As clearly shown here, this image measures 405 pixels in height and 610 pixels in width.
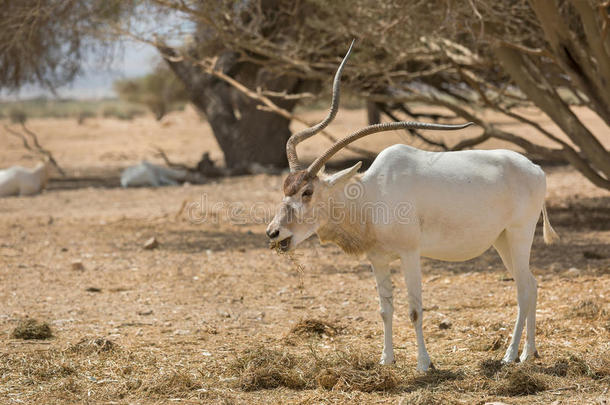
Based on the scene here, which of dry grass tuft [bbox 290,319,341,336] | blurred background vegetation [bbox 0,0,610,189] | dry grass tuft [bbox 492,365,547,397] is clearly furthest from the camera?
blurred background vegetation [bbox 0,0,610,189]

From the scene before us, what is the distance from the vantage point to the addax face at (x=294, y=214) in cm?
455

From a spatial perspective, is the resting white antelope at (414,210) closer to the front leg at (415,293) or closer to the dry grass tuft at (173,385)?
the front leg at (415,293)

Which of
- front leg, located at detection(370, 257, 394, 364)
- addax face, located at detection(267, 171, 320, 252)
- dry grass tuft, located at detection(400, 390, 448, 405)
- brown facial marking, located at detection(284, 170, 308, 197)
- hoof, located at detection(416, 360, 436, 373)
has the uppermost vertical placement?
brown facial marking, located at detection(284, 170, 308, 197)

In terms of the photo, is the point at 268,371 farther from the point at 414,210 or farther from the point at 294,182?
the point at 414,210

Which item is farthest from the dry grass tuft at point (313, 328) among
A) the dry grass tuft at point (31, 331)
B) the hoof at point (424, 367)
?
the dry grass tuft at point (31, 331)

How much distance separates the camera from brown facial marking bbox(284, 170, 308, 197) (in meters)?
4.60

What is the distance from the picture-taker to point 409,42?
31.1 ft

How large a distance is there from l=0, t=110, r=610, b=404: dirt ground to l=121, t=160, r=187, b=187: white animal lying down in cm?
289

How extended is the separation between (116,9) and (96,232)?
10.4ft

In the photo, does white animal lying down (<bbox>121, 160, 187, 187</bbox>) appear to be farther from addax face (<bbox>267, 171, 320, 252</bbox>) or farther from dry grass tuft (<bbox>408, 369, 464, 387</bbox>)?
dry grass tuft (<bbox>408, 369, 464, 387</bbox>)

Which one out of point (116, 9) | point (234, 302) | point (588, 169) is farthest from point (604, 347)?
point (116, 9)

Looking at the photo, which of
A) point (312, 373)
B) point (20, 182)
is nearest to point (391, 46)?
point (312, 373)

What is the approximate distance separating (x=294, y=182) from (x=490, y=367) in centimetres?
169

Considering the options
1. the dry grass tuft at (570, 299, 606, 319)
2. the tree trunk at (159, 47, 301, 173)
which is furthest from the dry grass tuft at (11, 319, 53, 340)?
the tree trunk at (159, 47, 301, 173)
